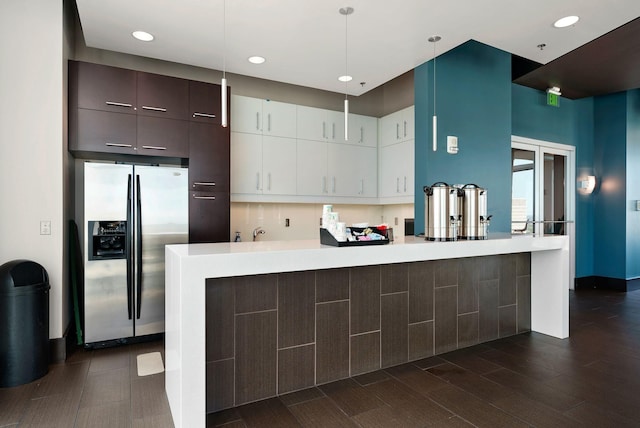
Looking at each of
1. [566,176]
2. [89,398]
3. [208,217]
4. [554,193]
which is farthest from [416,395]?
[566,176]

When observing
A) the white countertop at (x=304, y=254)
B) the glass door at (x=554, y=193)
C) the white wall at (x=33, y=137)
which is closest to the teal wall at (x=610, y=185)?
the glass door at (x=554, y=193)

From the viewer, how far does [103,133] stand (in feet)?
11.0

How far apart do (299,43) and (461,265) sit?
2429 millimetres

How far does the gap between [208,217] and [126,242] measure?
2.56ft

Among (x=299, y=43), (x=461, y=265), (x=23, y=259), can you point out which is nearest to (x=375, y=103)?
(x=299, y=43)

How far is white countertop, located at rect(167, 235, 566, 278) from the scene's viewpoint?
73.9 inches

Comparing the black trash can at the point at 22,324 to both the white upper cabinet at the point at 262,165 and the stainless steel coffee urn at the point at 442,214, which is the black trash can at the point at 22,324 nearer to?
the white upper cabinet at the point at 262,165

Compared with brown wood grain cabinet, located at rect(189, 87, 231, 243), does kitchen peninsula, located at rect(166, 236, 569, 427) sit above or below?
below

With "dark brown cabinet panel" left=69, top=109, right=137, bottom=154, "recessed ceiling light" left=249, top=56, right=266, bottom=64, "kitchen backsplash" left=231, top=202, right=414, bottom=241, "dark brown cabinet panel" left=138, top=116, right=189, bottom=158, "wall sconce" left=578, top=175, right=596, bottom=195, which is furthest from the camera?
"wall sconce" left=578, top=175, right=596, bottom=195

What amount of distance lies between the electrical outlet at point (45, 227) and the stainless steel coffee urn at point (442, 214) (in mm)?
2987

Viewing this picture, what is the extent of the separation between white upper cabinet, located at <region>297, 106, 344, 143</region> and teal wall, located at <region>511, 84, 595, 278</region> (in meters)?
2.55

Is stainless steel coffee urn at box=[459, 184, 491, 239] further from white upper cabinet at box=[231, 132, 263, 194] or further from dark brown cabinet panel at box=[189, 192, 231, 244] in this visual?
white upper cabinet at box=[231, 132, 263, 194]

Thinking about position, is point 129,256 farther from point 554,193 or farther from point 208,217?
point 554,193

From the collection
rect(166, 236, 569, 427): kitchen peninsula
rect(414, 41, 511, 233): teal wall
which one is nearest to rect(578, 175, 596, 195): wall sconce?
rect(414, 41, 511, 233): teal wall
